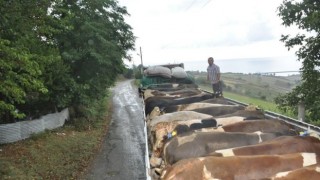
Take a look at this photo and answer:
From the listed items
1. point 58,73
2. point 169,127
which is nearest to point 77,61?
point 58,73

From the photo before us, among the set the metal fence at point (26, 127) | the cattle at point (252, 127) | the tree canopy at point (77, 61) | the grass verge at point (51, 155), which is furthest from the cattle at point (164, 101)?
the metal fence at point (26, 127)

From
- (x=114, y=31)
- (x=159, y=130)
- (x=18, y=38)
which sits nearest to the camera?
(x=159, y=130)

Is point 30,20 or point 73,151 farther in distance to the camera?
point 73,151

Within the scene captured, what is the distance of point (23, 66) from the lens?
305 inches

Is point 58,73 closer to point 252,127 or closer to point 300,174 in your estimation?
point 252,127

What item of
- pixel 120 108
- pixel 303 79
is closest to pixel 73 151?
pixel 303 79

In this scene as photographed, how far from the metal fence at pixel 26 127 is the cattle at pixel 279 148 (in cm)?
1154

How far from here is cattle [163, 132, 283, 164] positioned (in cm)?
545

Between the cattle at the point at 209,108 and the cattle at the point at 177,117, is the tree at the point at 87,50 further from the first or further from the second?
the cattle at the point at 177,117

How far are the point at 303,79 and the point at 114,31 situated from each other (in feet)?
38.5

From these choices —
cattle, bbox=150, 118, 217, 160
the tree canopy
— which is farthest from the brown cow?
the tree canopy

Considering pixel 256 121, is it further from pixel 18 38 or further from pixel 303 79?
pixel 303 79

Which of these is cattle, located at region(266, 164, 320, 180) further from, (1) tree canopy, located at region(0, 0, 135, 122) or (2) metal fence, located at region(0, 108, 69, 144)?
(2) metal fence, located at region(0, 108, 69, 144)

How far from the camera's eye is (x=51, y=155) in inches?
501
